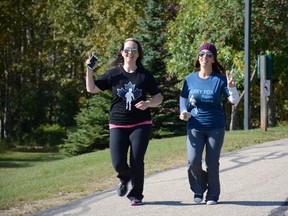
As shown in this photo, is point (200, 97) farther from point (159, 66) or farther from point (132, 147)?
point (159, 66)

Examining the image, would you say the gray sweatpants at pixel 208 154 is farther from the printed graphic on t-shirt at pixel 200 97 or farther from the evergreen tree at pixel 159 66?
the evergreen tree at pixel 159 66

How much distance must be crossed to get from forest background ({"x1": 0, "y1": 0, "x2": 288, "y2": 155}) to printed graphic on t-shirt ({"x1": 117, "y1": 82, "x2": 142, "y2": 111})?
16.8m

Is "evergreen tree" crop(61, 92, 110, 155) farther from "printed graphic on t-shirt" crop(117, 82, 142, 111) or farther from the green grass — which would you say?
"printed graphic on t-shirt" crop(117, 82, 142, 111)

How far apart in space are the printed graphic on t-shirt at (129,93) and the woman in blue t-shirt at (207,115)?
21.9 inches

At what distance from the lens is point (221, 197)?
8438 mm

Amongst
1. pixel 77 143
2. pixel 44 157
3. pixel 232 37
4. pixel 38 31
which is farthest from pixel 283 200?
pixel 38 31

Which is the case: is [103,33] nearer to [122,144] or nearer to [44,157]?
[44,157]

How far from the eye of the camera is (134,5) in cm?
4119

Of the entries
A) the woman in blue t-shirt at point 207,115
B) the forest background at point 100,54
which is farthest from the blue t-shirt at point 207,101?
the forest background at point 100,54

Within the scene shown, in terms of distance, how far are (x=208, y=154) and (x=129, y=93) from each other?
45.5 inches

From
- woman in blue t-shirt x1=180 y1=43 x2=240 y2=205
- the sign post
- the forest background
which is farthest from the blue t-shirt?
the forest background

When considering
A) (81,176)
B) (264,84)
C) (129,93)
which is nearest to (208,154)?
(129,93)

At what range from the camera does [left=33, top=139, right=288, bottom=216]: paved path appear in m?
7.65

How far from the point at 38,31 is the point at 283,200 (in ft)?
142
